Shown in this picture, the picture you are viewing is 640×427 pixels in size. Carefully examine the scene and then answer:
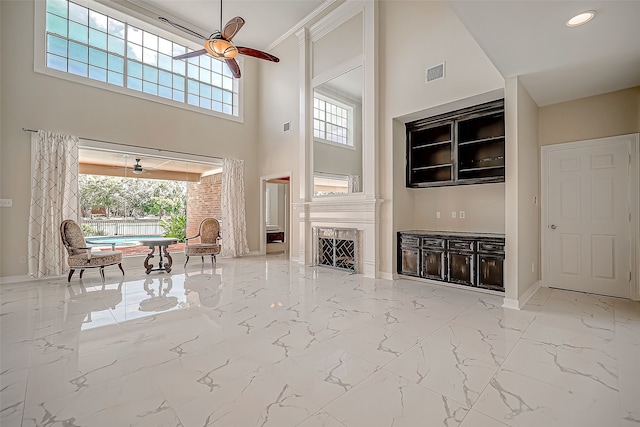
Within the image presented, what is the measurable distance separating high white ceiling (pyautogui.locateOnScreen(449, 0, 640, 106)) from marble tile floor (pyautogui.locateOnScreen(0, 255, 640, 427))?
2.73 meters

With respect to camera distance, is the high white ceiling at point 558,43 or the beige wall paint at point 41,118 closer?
the high white ceiling at point 558,43

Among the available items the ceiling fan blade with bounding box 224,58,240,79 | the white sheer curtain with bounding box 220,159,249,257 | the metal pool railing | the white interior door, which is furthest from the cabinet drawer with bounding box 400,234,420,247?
the metal pool railing

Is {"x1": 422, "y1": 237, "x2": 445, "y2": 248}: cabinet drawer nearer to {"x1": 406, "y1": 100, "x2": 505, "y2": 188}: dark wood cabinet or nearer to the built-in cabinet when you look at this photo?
the built-in cabinet

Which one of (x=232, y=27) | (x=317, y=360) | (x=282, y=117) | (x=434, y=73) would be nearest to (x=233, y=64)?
(x=232, y=27)

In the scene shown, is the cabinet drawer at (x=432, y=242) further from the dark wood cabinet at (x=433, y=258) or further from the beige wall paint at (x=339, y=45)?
the beige wall paint at (x=339, y=45)

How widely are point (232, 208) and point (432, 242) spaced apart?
4904mm

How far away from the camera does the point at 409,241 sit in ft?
16.4

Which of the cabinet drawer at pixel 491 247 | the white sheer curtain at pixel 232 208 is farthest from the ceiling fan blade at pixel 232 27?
the cabinet drawer at pixel 491 247

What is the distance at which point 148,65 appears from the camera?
6547mm

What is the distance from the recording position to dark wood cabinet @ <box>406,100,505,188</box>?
14.4 ft

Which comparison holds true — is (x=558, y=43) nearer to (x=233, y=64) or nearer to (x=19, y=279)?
(x=233, y=64)

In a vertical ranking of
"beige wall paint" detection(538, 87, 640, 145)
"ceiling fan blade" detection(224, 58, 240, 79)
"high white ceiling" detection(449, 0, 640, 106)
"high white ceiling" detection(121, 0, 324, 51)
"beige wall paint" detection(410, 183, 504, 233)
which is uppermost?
"high white ceiling" detection(121, 0, 324, 51)

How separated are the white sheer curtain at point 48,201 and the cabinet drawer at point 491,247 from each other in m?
6.84

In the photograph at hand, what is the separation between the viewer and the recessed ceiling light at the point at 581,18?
237 centimetres
